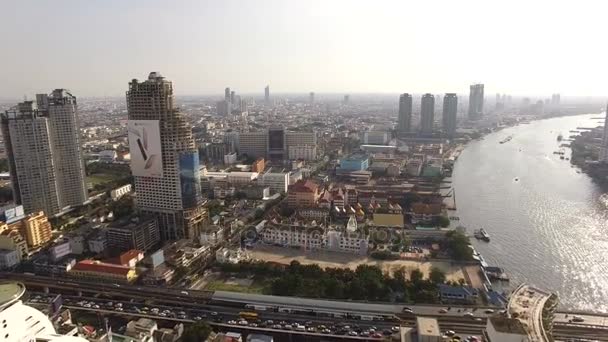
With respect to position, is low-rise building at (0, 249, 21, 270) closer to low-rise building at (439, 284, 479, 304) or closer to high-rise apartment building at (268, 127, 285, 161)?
low-rise building at (439, 284, 479, 304)

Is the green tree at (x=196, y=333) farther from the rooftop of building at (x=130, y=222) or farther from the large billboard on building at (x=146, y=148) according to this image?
the large billboard on building at (x=146, y=148)

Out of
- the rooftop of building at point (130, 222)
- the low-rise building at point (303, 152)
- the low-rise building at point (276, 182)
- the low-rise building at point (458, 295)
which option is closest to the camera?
the low-rise building at point (458, 295)

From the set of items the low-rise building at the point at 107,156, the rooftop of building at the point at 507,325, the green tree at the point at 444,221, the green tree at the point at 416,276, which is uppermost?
the rooftop of building at the point at 507,325

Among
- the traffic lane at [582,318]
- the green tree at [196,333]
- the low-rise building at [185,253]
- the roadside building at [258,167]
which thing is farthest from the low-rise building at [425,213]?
the roadside building at [258,167]

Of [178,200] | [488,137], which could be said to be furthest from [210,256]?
[488,137]

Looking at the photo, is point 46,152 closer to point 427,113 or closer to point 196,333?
point 196,333
